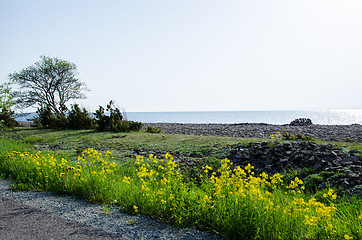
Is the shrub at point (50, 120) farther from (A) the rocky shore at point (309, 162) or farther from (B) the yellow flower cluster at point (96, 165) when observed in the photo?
(A) the rocky shore at point (309, 162)

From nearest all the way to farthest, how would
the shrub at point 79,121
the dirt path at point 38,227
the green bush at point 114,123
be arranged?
the dirt path at point 38,227, the green bush at point 114,123, the shrub at point 79,121

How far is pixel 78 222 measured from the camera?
3.77 metres

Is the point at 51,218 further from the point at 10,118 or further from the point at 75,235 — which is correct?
the point at 10,118

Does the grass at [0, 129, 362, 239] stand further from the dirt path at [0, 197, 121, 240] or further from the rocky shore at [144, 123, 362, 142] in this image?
the rocky shore at [144, 123, 362, 142]

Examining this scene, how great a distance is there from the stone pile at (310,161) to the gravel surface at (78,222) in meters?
3.83

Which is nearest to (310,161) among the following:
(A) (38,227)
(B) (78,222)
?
(B) (78,222)

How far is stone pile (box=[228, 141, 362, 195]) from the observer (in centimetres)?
581

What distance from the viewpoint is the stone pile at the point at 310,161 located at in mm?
5806

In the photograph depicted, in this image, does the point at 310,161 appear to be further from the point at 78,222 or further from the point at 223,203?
the point at 78,222

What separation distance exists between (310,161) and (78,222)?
5880 mm

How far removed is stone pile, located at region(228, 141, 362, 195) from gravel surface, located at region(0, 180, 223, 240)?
3.83 m

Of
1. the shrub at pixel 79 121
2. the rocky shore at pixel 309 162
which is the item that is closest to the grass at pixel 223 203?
the rocky shore at pixel 309 162

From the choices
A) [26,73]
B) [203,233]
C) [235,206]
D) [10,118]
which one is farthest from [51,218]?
[26,73]

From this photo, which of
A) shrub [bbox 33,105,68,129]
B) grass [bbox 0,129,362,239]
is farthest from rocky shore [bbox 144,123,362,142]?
grass [bbox 0,129,362,239]
